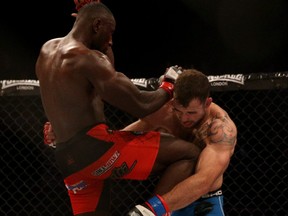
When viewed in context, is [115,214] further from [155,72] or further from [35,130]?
[155,72]

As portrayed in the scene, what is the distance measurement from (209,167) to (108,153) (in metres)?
0.43

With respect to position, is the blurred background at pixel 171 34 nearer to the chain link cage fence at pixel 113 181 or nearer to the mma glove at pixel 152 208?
the chain link cage fence at pixel 113 181

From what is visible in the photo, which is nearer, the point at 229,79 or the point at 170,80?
the point at 170,80

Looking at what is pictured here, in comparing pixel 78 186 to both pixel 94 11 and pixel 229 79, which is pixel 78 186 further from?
pixel 229 79

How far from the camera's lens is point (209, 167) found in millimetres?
2119

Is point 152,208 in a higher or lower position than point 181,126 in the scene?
lower

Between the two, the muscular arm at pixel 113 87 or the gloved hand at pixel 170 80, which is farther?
the gloved hand at pixel 170 80

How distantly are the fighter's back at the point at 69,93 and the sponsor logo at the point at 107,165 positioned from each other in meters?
0.16

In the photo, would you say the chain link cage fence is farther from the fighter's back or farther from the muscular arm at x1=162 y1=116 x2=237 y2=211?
the fighter's back

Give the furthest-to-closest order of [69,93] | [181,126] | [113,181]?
[113,181] → [181,126] → [69,93]

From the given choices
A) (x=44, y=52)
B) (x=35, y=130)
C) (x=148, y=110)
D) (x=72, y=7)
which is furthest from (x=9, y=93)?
(x=72, y=7)

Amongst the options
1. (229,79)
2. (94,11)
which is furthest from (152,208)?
(229,79)

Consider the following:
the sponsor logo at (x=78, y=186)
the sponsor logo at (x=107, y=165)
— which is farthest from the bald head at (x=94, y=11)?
the sponsor logo at (x=78, y=186)

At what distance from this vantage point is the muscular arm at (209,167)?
6.68ft
